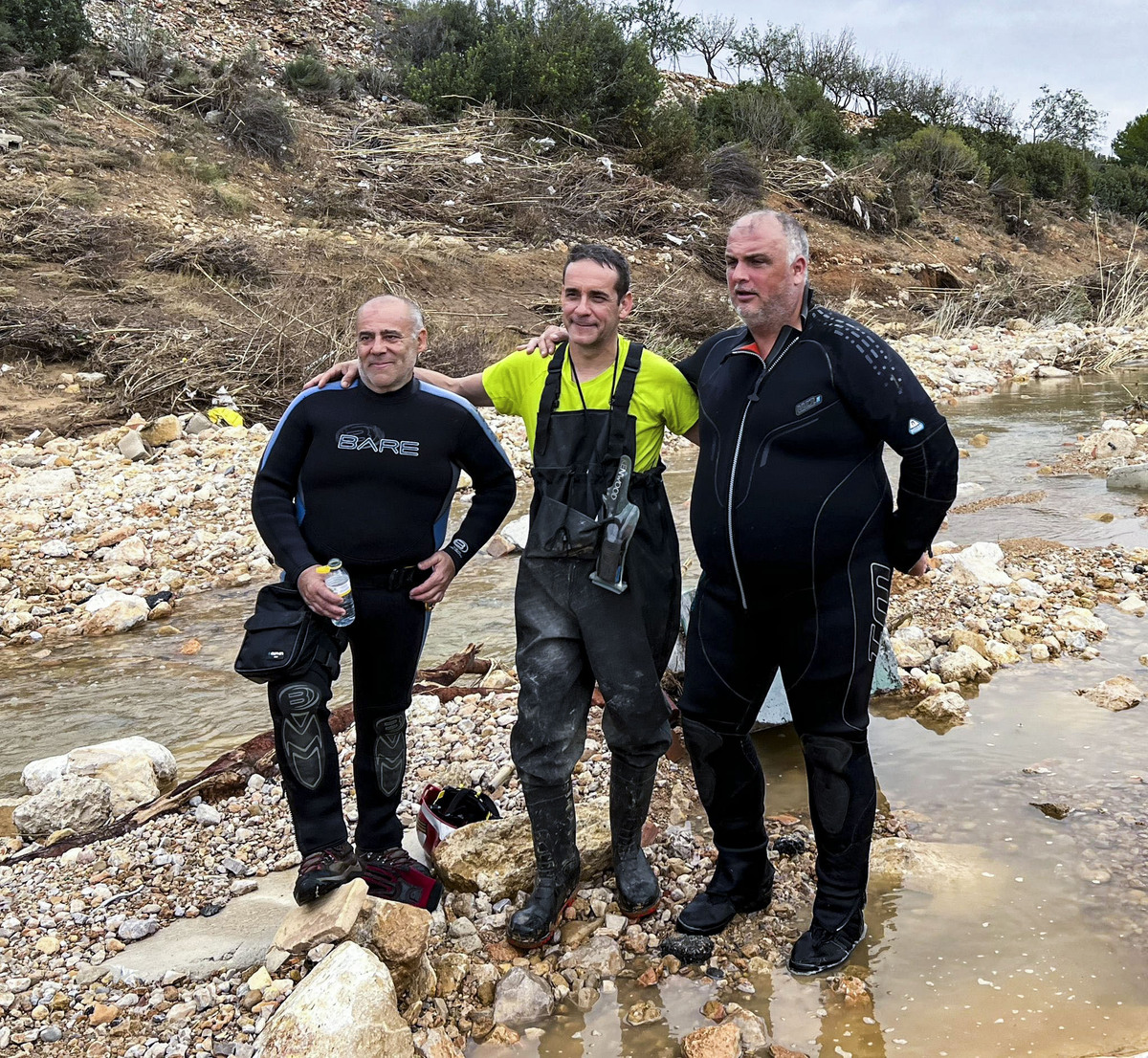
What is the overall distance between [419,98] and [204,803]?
18.3 metres

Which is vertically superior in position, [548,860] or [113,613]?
[548,860]

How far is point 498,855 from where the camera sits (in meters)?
3.18

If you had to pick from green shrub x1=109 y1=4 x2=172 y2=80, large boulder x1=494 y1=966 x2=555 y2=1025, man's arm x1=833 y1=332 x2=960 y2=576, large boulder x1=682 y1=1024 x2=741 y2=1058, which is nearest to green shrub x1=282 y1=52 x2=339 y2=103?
green shrub x1=109 y1=4 x2=172 y2=80

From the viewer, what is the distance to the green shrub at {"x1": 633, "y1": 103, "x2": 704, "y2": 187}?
19609 millimetres

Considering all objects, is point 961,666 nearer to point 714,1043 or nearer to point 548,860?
point 548,860

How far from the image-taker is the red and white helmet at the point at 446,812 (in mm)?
3303

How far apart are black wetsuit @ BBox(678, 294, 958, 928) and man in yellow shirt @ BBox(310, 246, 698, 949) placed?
5.6 inches

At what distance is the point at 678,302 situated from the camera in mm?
14656

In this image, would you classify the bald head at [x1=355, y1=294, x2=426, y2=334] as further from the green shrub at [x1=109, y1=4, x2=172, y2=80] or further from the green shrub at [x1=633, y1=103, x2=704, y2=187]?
the green shrub at [x1=633, y1=103, x2=704, y2=187]

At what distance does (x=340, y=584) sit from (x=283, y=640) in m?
0.21

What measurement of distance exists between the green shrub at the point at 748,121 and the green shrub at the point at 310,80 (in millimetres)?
8380

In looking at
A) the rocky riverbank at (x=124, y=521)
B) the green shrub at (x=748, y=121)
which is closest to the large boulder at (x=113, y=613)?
the rocky riverbank at (x=124, y=521)

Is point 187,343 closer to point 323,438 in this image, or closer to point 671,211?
point 323,438

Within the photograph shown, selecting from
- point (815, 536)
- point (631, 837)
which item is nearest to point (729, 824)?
point (631, 837)
